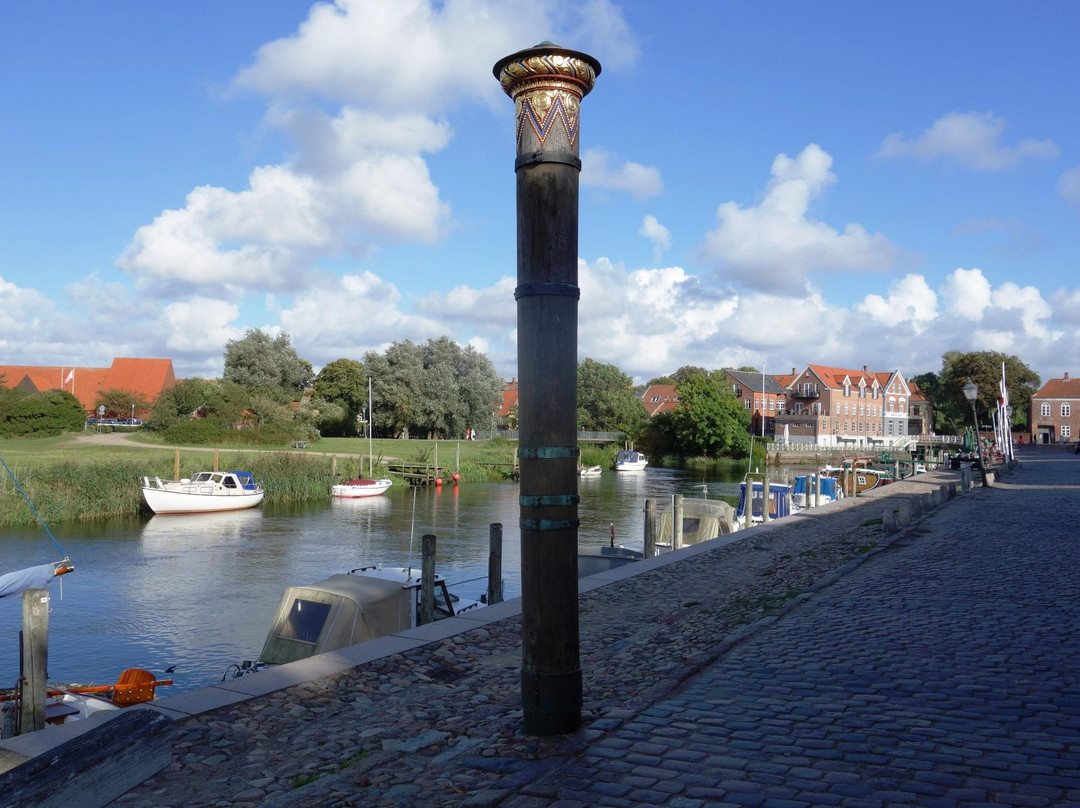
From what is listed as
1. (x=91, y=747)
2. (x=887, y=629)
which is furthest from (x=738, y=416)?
(x=91, y=747)

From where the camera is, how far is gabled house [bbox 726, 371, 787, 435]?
106m

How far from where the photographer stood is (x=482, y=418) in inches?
2926

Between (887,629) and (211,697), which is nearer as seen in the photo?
(211,697)

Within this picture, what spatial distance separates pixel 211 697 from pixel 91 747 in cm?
382

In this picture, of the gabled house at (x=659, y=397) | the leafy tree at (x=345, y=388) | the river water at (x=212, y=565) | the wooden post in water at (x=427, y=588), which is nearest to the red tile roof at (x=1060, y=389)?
the gabled house at (x=659, y=397)

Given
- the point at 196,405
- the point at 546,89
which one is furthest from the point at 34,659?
the point at 196,405

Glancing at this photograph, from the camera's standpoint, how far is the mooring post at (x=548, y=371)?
507 centimetres

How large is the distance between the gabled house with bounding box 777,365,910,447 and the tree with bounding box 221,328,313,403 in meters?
55.6

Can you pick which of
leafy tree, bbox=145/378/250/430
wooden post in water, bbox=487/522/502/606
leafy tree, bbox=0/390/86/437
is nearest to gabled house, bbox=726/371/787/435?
leafy tree, bbox=145/378/250/430

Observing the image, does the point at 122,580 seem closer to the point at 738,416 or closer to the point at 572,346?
the point at 572,346

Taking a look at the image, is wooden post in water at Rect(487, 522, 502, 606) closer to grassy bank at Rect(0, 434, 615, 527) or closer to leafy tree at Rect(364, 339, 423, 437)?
grassy bank at Rect(0, 434, 615, 527)

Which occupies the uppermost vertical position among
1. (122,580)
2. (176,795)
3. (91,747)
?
(91,747)

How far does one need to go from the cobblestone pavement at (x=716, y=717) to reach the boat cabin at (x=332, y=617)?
2680mm

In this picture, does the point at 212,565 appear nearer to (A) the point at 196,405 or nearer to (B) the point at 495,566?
(B) the point at 495,566
